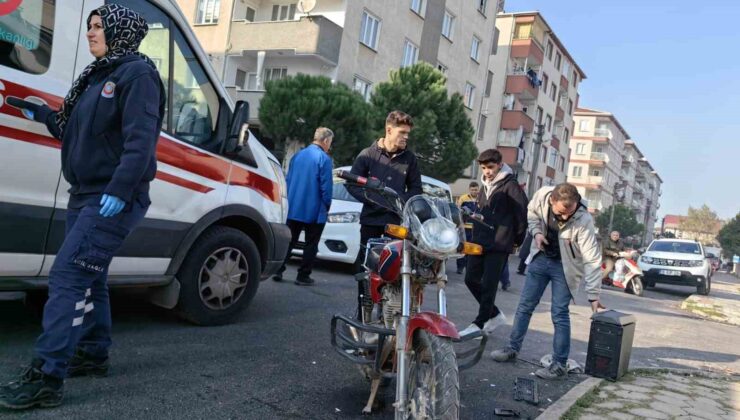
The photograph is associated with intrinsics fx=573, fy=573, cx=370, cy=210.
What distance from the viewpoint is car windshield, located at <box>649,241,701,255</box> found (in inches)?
734

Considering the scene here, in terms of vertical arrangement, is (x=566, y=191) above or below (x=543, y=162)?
below

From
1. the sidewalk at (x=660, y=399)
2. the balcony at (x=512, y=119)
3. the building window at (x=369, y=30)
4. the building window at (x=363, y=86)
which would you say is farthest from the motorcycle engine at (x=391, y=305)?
the balcony at (x=512, y=119)

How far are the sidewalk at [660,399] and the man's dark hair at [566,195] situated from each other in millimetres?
1549

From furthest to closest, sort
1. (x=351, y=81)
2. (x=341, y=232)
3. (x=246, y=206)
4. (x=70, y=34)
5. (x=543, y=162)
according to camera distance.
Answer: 1. (x=543, y=162)
2. (x=351, y=81)
3. (x=341, y=232)
4. (x=246, y=206)
5. (x=70, y=34)

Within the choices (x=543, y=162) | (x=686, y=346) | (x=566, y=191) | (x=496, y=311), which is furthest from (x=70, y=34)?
(x=543, y=162)

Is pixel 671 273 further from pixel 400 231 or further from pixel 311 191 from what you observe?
pixel 400 231

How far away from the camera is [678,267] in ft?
58.3

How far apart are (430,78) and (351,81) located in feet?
11.5

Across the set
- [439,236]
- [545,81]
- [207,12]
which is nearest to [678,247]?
[439,236]

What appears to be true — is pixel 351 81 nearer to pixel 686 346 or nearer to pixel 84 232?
pixel 686 346

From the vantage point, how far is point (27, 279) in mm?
3512

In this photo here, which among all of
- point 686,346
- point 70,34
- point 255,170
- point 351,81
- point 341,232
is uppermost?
point 351,81

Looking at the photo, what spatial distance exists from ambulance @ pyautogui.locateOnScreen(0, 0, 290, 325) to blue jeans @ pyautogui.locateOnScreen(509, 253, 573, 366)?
231 centimetres

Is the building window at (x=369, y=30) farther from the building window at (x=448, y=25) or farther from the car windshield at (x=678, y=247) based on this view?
the car windshield at (x=678, y=247)
